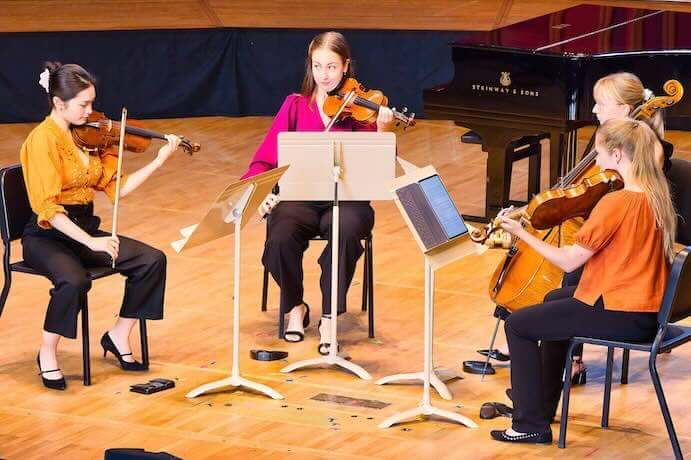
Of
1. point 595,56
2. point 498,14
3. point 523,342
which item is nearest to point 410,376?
point 523,342

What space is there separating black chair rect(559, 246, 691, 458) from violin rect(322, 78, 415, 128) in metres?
1.43

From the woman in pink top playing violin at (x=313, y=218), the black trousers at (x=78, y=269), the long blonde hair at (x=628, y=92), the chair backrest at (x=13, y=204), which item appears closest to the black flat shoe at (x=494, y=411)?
the woman in pink top playing violin at (x=313, y=218)

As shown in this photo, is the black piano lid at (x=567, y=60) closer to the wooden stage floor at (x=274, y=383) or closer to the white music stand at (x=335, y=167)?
the wooden stage floor at (x=274, y=383)

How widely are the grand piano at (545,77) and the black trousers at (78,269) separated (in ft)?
8.00

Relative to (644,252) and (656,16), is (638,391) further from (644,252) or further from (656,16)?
(656,16)

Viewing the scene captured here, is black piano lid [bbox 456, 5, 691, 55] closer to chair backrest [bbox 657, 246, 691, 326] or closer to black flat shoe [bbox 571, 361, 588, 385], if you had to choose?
black flat shoe [bbox 571, 361, 588, 385]

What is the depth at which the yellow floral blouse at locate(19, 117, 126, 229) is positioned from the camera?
16.9 feet

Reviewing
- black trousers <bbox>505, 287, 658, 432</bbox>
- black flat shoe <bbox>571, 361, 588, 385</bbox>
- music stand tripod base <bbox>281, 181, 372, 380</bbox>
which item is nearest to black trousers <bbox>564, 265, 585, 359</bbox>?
black trousers <bbox>505, 287, 658, 432</bbox>

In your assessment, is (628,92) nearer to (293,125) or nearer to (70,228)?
(293,125)

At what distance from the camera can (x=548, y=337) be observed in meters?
4.63

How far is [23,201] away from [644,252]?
241cm

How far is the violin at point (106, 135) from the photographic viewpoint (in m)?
5.27

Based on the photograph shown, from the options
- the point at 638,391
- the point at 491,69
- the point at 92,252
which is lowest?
the point at 638,391

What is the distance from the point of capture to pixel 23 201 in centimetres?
539
